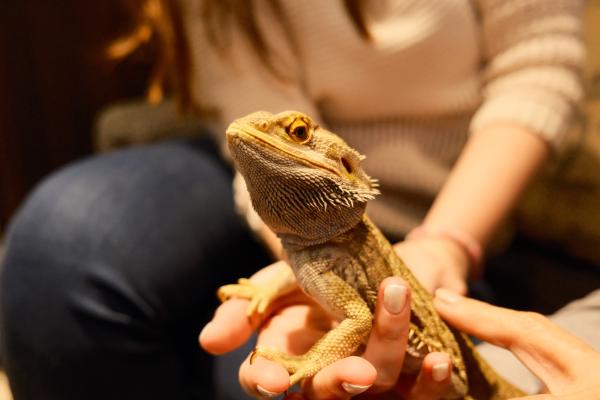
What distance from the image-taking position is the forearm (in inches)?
40.9

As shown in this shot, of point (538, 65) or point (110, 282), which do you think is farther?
point (538, 65)

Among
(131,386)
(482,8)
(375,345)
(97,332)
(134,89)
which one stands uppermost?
(482,8)

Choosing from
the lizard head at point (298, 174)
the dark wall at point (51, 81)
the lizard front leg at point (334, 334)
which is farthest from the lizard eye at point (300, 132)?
the dark wall at point (51, 81)

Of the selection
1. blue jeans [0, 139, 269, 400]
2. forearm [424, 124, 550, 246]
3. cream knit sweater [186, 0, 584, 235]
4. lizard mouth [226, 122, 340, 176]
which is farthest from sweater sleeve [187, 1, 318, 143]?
lizard mouth [226, 122, 340, 176]

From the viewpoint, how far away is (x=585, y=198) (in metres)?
1.16

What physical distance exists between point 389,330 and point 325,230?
0.43ft

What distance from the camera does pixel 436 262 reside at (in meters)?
0.88

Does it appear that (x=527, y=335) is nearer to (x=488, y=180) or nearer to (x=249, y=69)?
(x=488, y=180)

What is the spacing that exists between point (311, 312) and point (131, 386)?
454 mm

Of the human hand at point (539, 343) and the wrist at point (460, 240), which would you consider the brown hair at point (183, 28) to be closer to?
the wrist at point (460, 240)

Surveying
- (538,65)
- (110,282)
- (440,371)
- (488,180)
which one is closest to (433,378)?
(440,371)

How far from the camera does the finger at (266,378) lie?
61 cm

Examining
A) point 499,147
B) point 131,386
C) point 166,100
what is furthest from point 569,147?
point 166,100

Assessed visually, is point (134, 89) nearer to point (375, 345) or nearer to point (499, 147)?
point (499, 147)
